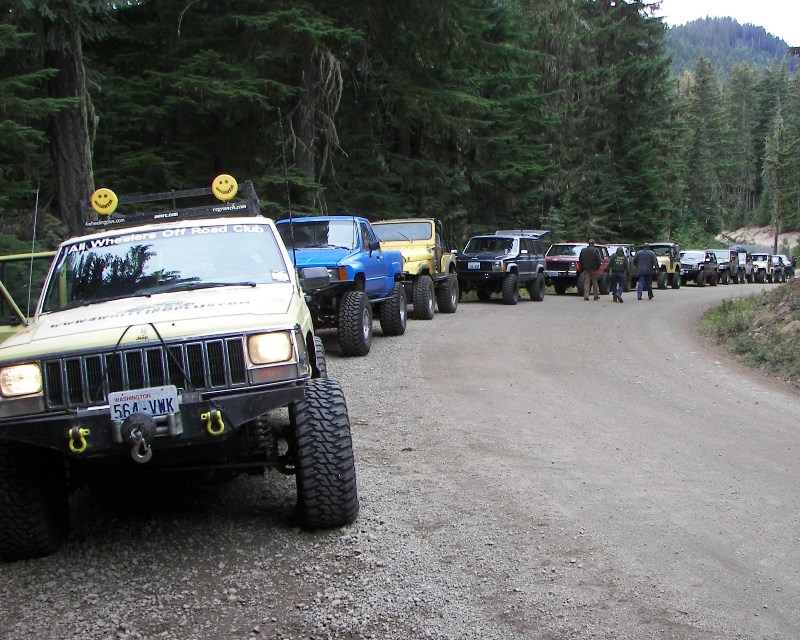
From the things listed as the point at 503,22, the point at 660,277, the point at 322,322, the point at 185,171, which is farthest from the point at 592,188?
the point at 322,322

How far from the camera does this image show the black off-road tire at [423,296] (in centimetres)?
1748

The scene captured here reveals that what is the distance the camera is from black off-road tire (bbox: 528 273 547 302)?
81.3 feet

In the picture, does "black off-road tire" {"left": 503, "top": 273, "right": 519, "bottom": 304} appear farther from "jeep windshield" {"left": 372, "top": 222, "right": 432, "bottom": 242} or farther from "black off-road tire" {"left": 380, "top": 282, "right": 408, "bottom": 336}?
"black off-road tire" {"left": 380, "top": 282, "right": 408, "bottom": 336}

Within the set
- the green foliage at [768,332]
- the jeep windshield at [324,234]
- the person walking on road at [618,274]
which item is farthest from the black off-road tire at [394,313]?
the person walking on road at [618,274]

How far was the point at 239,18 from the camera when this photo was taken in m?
19.2

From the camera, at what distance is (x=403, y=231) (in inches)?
715

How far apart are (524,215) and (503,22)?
988 cm

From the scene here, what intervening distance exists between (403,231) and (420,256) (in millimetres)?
1000

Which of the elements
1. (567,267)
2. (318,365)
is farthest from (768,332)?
(567,267)

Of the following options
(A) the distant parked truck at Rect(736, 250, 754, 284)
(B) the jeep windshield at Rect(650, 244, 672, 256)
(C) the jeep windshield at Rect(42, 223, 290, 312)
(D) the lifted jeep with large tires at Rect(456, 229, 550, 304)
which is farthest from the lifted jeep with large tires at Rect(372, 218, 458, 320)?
(A) the distant parked truck at Rect(736, 250, 754, 284)

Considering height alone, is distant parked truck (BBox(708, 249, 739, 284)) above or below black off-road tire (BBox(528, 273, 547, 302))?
below

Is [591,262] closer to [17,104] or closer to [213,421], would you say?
[17,104]

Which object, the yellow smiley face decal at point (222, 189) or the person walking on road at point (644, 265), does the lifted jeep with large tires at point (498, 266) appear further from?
the yellow smiley face decal at point (222, 189)

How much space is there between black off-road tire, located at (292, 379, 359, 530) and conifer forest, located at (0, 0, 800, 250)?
250 cm
